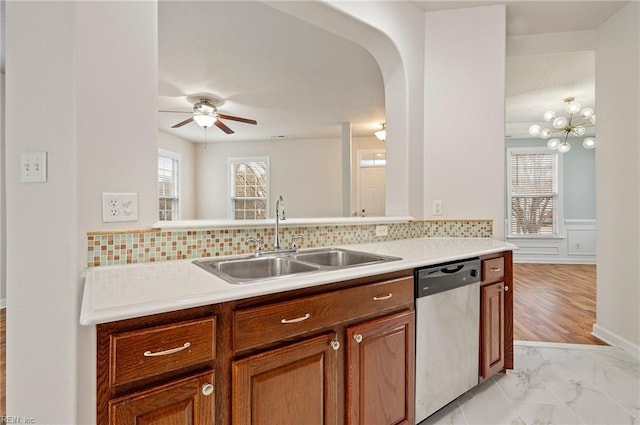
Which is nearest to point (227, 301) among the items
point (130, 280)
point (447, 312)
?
Result: point (130, 280)

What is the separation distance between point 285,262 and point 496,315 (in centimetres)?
137

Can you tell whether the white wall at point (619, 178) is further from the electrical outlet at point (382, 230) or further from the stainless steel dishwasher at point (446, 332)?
the electrical outlet at point (382, 230)

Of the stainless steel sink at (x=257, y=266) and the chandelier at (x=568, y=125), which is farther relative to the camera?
the chandelier at (x=568, y=125)

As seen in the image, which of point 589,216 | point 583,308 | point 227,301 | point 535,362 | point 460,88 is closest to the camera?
point 227,301

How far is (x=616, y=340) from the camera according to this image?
2668mm

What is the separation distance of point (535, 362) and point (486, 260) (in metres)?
1.13

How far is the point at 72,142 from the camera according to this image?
4.02ft

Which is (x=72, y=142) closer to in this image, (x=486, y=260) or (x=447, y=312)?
(x=447, y=312)

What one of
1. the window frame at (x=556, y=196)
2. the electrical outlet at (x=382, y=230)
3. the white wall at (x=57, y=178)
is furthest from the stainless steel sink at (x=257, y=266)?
the window frame at (x=556, y=196)

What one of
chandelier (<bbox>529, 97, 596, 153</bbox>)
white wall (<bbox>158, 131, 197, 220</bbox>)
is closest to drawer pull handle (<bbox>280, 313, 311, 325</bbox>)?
chandelier (<bbox>529, 97, 596, 153</bbox>)

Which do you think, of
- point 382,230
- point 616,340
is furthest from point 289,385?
point 616,340

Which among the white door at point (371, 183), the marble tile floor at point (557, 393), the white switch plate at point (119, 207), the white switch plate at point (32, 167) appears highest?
the white door at point (371, 183)

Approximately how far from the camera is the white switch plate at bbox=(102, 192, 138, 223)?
4.36ft

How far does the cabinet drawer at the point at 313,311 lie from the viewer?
1072mm
